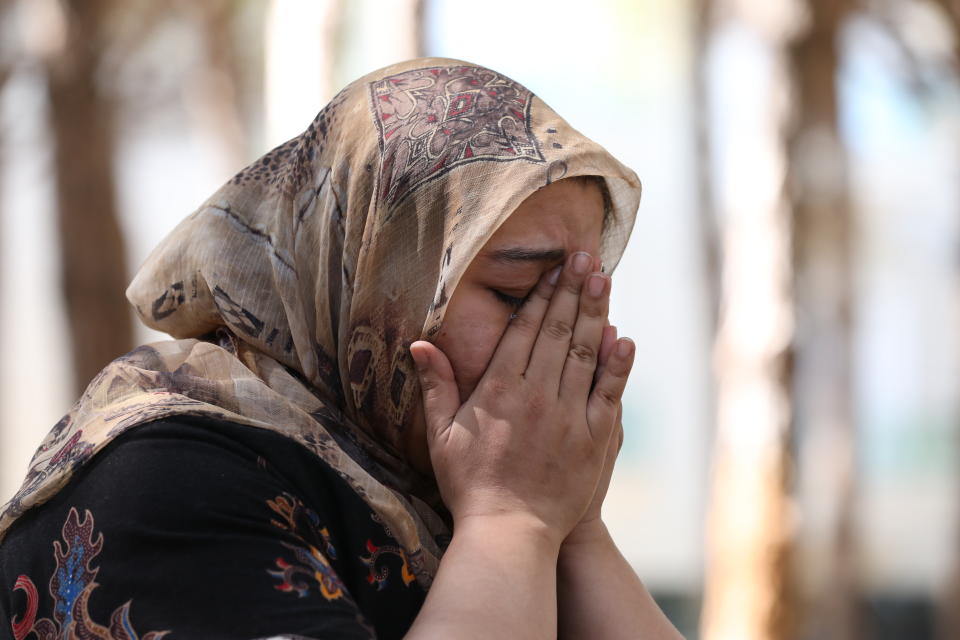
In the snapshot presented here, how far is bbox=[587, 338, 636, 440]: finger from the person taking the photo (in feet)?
5.49

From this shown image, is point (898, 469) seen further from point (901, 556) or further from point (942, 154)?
point (942, 154)

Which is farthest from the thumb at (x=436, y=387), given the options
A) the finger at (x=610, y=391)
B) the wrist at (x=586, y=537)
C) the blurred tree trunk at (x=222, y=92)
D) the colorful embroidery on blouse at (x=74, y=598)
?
the blurred tree trunk at (x=222, y=92)

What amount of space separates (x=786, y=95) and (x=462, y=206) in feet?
15.3

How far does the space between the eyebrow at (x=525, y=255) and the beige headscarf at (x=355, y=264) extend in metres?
0.07

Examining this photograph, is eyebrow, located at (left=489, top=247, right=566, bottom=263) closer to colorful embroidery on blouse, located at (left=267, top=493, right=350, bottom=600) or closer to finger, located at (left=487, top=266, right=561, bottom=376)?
finger, located at (left=487, top=266, right=561, bottom=376)

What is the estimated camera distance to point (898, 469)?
29.9 feet

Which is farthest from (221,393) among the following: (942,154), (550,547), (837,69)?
(942,154)

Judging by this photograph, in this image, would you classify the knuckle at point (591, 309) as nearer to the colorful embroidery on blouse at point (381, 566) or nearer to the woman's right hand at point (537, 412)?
the woman's right hand at point (537, 412)

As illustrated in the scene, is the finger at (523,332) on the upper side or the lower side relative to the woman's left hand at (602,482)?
upper

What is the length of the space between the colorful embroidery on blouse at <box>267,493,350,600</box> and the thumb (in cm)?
26

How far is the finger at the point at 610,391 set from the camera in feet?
5.49

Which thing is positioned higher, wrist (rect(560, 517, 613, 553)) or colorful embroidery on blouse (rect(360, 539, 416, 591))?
colorful embroidery on blouse (rect(360, 539, 416, 591))

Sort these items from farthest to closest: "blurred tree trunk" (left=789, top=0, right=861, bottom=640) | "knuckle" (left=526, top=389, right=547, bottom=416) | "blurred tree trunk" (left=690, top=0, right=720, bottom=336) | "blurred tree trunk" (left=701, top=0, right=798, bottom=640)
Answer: "blurred tree trunk" (left=690, top=0, right=720, bottom=336), "blurred tree trunk" (left=789, top=0, right=861, bottom=640), "blurred tree trunk" (left=701, top=0, right=798, bottom=640), "knuckle" (left=526, top=389, right=547, bottom=416)

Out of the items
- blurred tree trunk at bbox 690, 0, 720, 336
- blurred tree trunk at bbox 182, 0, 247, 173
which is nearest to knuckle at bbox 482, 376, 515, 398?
blurred tree trunk at bbox 690, 0, 720, 336
